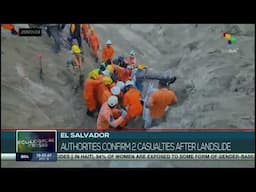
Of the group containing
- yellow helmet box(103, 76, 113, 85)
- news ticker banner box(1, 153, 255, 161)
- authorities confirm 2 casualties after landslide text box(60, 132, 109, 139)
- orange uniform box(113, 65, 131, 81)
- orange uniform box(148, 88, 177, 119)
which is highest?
orange uniform box(113, 65, 131, 81)

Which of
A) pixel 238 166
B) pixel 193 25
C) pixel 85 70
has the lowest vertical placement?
pixel 238 166

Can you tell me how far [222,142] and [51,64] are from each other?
166 centimetres

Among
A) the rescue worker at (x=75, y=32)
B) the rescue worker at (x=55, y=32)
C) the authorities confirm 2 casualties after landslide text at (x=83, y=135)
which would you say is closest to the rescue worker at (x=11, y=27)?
the rescue worker at (x=55, y=32)

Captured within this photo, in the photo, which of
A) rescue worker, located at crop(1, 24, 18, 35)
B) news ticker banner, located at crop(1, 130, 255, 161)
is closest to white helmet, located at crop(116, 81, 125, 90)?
news ticker banner, located at crop(1, 130, 255, 161)

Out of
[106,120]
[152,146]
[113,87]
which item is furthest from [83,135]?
[152,146]

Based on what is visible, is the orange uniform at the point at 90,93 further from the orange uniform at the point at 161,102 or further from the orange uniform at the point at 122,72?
the orange uniform at the point at 161,102

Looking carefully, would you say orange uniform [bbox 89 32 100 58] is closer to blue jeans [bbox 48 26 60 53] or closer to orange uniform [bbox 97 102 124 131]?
blue jeans [bbox 48 26 60 53]

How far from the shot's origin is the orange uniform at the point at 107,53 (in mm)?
4916

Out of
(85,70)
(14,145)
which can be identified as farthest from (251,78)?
(14,145)

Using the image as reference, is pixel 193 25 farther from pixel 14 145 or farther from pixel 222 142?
pixel 14 145

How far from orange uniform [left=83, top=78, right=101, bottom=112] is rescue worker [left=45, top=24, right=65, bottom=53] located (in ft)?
1.31

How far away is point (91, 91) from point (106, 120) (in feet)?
0.96

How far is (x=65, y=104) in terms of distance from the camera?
193 inches

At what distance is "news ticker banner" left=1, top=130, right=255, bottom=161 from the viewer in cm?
485
